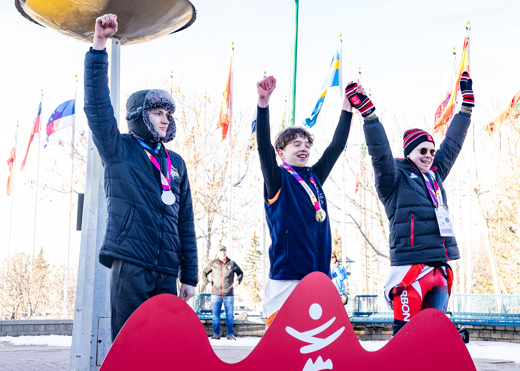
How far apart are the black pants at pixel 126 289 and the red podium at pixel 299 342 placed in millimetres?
695

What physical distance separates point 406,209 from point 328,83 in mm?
11989

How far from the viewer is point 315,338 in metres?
2.52

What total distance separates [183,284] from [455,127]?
250cm

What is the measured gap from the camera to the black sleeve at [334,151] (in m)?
4.00

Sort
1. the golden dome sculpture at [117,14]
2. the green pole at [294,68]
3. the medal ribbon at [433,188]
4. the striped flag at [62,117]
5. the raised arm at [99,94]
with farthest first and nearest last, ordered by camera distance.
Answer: the striped flag at [62,117] → the green pole at [294,68] → the golden dome sculpture at [117,14] → the medal ribbon at [433,188] → the raised arm at [99,94]

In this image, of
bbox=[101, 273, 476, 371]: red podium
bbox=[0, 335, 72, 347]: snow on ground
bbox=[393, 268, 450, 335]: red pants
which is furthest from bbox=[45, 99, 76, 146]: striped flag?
bbox=[101, 273, 476, 371]: red podium

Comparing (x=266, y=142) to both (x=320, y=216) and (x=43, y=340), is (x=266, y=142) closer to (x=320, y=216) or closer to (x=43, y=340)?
(x=320, y=216)

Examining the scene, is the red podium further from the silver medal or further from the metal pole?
the metal pole

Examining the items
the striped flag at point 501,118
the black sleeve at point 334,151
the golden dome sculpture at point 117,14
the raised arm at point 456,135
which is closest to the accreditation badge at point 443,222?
the raised arm at point 456,135

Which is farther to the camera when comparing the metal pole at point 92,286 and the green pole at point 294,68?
the green pole at point 294,68

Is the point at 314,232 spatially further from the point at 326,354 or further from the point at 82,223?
the point at 82,223

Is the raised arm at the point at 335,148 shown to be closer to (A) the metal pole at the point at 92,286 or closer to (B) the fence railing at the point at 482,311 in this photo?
(A) the metal pole at the point at 92,286

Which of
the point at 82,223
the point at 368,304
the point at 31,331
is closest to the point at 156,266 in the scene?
the point at 82,223

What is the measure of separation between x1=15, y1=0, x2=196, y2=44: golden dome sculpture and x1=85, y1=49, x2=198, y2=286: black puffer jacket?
1.86 meters
